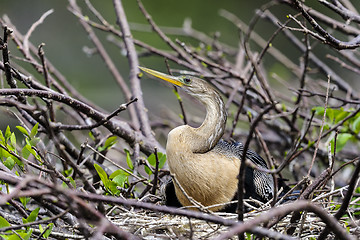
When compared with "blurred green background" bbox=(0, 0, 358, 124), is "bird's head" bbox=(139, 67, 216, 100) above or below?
below

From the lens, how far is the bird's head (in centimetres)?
199

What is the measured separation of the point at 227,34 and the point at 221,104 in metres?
6.08

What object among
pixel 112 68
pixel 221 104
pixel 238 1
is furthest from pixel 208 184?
pixel 238 1

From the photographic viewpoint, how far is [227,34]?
25.8ft

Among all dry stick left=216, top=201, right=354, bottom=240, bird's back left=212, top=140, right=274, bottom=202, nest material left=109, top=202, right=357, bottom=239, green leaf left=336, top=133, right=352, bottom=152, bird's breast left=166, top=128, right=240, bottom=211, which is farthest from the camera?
green leaf left=336, top=133, right=352, bottom=152

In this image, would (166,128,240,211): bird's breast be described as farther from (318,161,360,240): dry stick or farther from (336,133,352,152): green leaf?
(318,161,360,240): dry stick

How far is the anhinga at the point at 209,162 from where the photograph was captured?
69.2 inches

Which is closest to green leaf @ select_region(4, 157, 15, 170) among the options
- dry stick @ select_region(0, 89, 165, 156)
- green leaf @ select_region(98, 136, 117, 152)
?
dry stick @ select_region(0, 89, 165, 156)

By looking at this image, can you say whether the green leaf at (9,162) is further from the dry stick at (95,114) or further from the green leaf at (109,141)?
the green leaf at (109,141)

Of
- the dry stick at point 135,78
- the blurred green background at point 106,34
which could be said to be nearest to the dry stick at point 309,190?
the dry stick at point 135,78

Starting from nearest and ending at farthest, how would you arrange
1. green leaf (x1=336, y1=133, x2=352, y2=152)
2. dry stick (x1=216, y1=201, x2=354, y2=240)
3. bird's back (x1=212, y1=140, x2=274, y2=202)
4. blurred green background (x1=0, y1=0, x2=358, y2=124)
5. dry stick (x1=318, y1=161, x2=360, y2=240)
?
dry stick (x1=216, y1=201, x2=354, y2=240), dry stick (x1=318, y1=161, x2=360, y2=240), bird's back (x1=212, y1=140, x2=274, y2=202), green leaf (x1=336, y1=133, x2=352, y2=152), blurred green background (x1=0, y1=0, x2=358, y2=124)

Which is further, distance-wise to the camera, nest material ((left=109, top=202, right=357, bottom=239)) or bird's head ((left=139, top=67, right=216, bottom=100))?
bird's head ((left=139, top=67, right=216, bottom=100))

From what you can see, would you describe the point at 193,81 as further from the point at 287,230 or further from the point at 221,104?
the point at 287,230

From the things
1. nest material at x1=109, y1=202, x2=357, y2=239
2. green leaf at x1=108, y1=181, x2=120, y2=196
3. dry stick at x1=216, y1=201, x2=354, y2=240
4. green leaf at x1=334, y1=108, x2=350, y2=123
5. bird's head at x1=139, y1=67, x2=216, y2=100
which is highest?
bird's head at x1=139, y1=67, x2=216, y2=100
